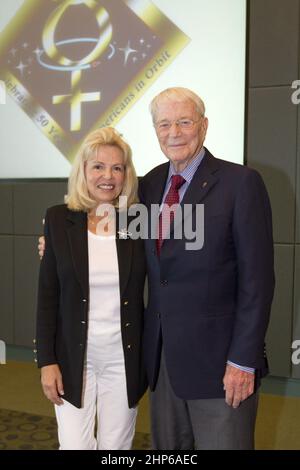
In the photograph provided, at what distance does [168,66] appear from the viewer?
377 centimetres

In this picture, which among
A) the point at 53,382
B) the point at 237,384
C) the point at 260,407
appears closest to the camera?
the point at 237,384

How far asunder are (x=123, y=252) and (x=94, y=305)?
8.5 inches

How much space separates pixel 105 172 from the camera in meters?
1.73

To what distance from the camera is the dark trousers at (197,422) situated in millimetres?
1589

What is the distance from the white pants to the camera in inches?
68.4

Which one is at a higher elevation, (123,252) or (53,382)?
(123,252)
